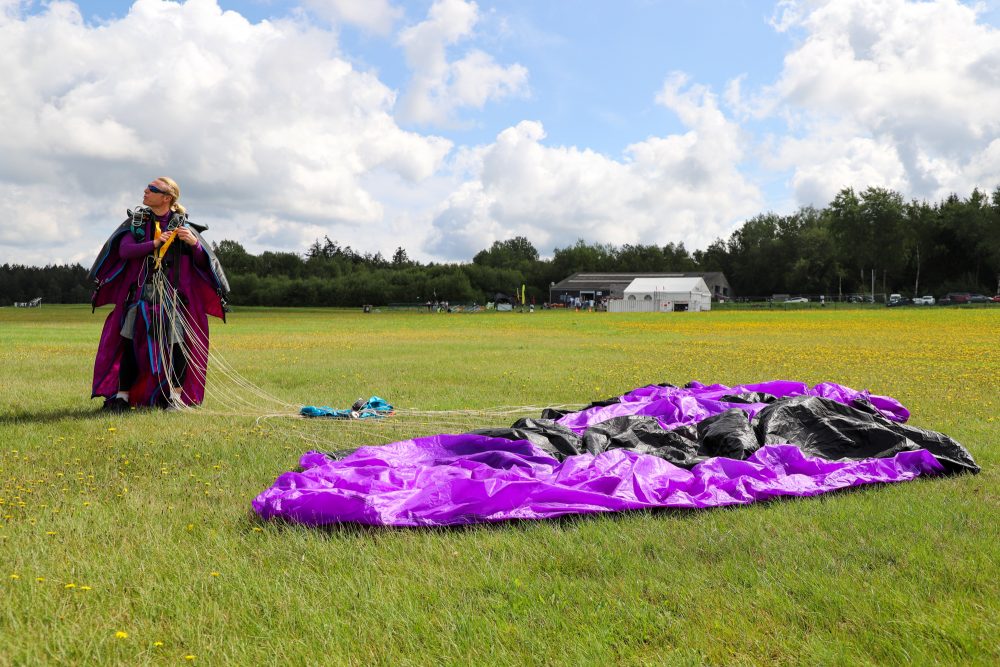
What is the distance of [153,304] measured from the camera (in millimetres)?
7844

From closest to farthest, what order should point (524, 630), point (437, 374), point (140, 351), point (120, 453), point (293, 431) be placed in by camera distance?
point (524, 630), point (120, 453), point (293, 431), point (140, 351), point (437, 374)

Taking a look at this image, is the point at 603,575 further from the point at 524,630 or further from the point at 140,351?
the point at 140,351

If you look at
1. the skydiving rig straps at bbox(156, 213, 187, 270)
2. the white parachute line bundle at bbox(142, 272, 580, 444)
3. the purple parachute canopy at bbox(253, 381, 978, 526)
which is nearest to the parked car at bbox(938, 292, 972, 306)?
the white parachute line bundle at bbox(142, 272, 580, 444)

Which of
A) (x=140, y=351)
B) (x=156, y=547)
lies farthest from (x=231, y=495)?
(x=140, y=351)

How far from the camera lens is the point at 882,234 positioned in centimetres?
7556

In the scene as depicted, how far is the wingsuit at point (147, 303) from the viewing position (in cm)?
780

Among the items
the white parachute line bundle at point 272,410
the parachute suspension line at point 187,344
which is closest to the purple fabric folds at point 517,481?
the white parachute line bundle at point 272,410

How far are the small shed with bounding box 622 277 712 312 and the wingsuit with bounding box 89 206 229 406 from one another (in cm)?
6147

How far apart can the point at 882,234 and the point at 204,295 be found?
80732 mm

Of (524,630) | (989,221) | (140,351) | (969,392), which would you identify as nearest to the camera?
(524,630)

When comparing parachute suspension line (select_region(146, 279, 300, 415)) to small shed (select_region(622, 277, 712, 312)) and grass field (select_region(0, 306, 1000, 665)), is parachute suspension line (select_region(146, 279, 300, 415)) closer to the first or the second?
grass field (select_region(0, 306, 1000, 665))

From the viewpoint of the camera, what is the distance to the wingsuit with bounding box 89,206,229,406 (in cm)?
780

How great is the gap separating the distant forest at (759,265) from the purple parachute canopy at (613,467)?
79.0 metres

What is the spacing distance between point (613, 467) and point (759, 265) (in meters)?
94.7
